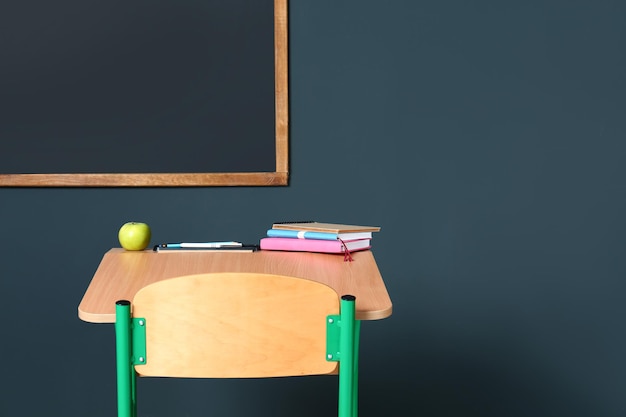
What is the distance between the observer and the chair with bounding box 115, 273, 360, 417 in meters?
1.32

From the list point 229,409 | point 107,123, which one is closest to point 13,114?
point 107,123

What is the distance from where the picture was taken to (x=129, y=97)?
2.68 metres

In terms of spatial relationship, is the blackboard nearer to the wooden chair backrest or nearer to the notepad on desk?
the notepad on desk

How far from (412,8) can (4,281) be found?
1.83 meters

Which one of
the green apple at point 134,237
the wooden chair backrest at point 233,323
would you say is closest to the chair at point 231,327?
the wooden chair backrest at point 233,323

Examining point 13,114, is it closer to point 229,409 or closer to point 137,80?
point 137,80

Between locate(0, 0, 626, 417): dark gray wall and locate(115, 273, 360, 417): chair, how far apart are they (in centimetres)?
137

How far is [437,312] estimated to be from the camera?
2.76 metres

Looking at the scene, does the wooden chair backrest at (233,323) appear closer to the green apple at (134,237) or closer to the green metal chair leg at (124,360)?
the green metal chair leg at (124,360)

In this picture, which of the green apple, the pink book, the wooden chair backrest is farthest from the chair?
the green apple

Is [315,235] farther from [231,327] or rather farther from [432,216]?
[432,216]

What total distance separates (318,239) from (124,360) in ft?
2.49

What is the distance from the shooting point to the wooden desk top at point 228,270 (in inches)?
58.0

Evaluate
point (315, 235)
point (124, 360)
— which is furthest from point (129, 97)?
point (124, 360)
